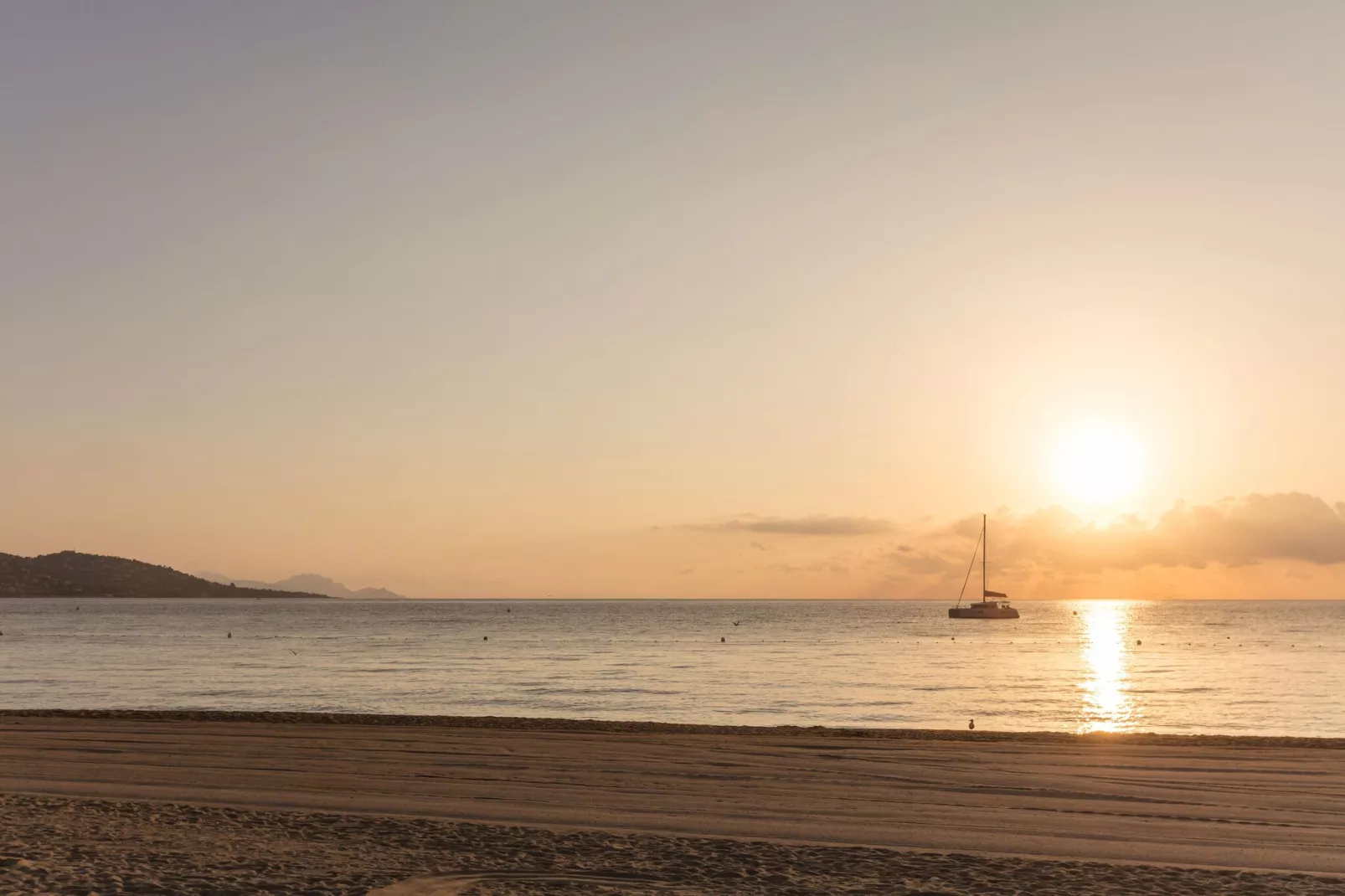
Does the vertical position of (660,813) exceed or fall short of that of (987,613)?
it exceeds it

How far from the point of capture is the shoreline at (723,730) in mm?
25625

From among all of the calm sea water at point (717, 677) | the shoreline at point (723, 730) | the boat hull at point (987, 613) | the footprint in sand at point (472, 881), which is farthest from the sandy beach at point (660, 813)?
the boat hull at point (987, 613)

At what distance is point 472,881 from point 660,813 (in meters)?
4.90

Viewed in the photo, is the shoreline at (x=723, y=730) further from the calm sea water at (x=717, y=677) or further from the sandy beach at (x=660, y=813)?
the calm sea water at (x=717, y=677)

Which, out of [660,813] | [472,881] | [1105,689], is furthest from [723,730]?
[1105,689]

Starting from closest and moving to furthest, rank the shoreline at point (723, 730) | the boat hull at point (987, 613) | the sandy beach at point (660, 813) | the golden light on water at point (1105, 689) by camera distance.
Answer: the sandy beach at point (660, 813), the shoreline at point (723, 730), the golden light on water at point (1105, 689), the boat hull at point (987, 613)

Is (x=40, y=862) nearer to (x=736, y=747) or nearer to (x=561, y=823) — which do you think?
(x=561, y=823)

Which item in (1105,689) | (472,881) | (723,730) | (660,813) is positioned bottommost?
(1105,689)

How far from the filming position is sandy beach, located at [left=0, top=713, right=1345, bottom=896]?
1165 cm

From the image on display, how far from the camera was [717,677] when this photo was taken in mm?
66688

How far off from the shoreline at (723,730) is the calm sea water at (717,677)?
1295 centimetres

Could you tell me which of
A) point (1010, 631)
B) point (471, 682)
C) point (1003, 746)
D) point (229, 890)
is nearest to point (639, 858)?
point (229, 890)

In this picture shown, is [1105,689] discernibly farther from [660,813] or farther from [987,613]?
[987,613]

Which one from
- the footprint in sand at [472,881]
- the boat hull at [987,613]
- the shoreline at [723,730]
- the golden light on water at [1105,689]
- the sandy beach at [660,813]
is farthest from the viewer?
the boat hull at [987,613]
